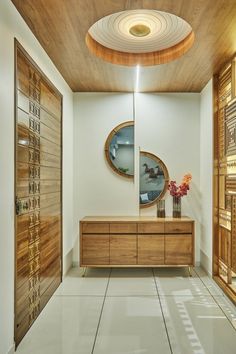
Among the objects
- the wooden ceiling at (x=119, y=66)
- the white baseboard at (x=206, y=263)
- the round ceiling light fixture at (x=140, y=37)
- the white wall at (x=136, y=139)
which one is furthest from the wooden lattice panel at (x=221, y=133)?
the white baseboard at (x=206, y=263)

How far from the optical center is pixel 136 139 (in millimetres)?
4668

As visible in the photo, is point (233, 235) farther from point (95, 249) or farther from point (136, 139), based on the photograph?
point (136, 139)

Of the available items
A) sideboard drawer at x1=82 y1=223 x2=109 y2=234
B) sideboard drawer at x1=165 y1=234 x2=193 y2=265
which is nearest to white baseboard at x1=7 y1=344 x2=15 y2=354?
sideboard drawer at x1=82 y1=223 x2=109 y2=234

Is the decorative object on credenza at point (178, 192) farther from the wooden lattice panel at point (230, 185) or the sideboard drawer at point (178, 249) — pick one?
the wooden lattice panel at point (230, 185)

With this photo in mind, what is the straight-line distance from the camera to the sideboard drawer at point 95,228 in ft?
13.5

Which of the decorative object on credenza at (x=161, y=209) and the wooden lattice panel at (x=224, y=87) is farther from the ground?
the wooden lattice panel at (x=224, y=87)

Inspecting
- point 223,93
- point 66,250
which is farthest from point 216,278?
point 223,93

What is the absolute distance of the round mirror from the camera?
4660 mm

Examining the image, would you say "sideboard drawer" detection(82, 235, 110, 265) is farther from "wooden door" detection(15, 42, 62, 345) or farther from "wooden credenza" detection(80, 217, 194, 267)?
"wooden door" detection(15, 42, 62, 345)

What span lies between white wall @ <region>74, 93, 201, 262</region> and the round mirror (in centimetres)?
8

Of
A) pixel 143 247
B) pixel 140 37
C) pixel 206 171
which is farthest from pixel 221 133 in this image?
pixel 143 247

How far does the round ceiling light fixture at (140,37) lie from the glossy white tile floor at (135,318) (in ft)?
8.47

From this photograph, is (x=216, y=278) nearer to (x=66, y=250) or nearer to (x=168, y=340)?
(x=168, y=340)

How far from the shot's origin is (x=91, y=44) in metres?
3.13
